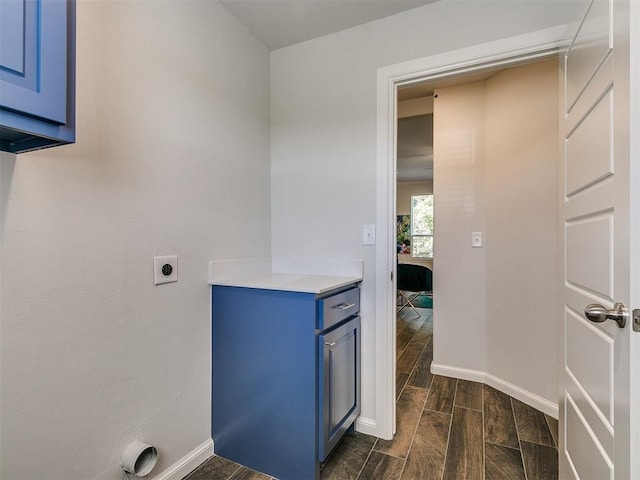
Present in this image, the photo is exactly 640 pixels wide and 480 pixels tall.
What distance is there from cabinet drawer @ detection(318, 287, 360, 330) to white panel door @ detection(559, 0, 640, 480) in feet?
3.10

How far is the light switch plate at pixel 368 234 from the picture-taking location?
185cm

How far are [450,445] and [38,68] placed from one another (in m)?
2.33

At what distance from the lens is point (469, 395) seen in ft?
7.70

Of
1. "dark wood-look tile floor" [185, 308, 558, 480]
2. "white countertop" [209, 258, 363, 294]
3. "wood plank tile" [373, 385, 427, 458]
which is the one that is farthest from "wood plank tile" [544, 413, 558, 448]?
"white countertop" [209, 258, 363, 294]

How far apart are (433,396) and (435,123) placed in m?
2.21

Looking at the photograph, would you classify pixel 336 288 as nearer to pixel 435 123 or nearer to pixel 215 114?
pixel 215 114

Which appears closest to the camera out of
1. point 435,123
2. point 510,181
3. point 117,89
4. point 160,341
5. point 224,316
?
point 117,89

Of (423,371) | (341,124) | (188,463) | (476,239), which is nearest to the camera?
(188,463)

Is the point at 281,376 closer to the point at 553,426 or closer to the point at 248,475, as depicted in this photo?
the point at 248,475

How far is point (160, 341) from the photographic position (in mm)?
1435

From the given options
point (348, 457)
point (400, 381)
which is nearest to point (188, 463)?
point (348, 457)

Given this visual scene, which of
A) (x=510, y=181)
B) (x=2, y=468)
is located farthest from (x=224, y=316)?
(x=510, y=181)

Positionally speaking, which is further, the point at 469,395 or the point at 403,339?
the point at 403,339

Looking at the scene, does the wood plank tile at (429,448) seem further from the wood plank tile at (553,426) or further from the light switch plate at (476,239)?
the light switch plate at (476,239)
